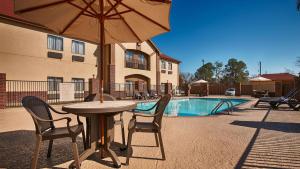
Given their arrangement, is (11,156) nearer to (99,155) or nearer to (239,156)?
(99,155)

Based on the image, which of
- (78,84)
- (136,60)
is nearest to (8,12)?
(78,84)

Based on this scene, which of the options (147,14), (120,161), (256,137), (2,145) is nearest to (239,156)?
(256,137)

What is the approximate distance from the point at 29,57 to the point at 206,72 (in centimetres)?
4488

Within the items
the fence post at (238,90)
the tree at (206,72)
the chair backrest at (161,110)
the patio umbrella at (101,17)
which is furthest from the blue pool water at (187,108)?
the tree at (206,72)

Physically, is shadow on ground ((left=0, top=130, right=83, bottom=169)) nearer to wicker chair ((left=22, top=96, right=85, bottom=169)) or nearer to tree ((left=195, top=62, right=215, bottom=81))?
wicker chair ((left=22, top=96, right=85, bottom=169))

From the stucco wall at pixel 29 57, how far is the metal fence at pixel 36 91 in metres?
0.45

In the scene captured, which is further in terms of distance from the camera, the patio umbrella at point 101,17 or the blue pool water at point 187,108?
the blue pool water at point 187,108

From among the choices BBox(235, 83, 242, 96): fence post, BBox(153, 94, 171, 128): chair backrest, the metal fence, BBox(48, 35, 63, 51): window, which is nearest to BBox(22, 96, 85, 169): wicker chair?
BBox(153, 94, 171, 128): chair backrest

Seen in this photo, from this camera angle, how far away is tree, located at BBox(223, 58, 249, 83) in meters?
48.3

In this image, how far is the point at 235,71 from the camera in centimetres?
4962

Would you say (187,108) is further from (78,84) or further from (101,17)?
(101,17)

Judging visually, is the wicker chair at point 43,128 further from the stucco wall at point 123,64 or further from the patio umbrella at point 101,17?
the stucco wall at point 123,64

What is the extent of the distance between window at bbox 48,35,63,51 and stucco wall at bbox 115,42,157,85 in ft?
20.3

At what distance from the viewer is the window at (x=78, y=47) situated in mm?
18888
